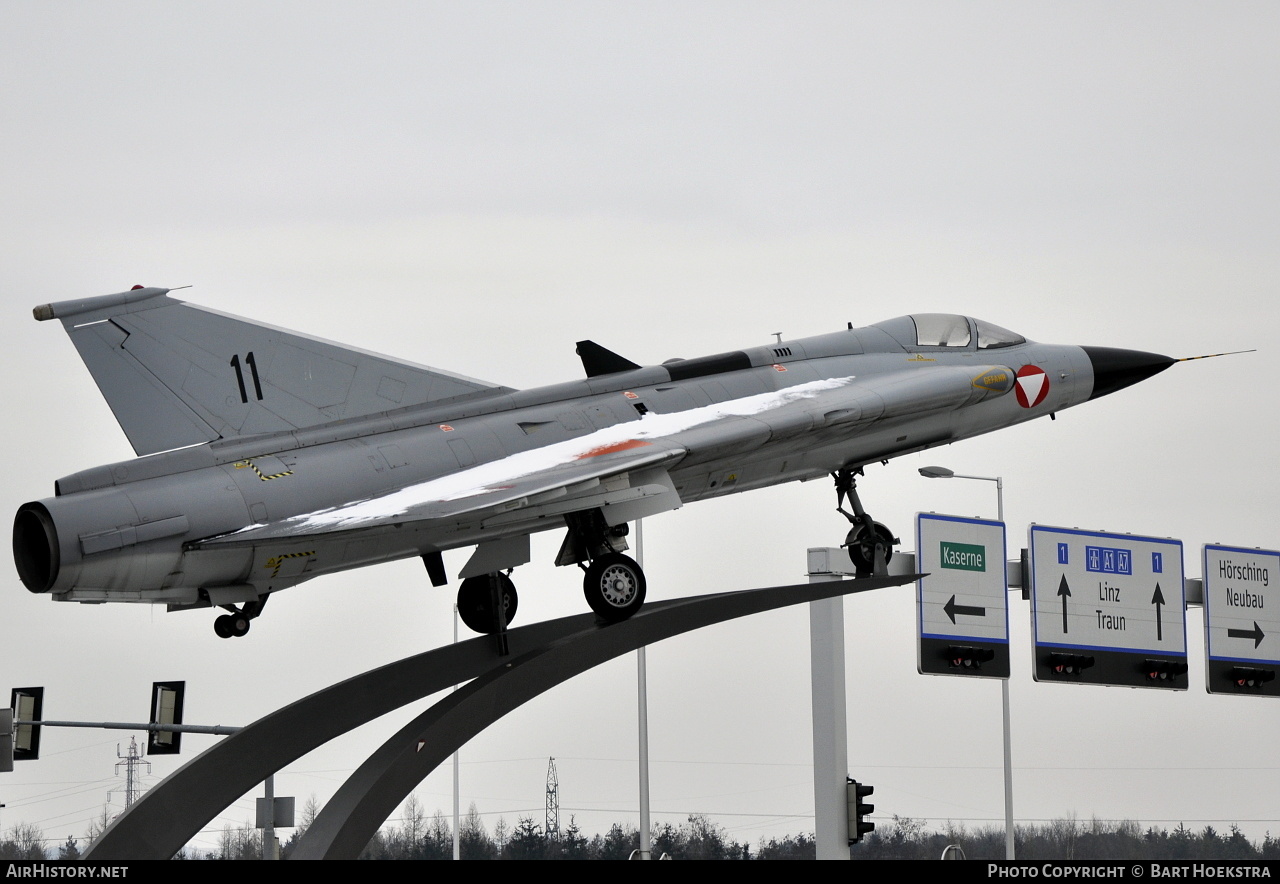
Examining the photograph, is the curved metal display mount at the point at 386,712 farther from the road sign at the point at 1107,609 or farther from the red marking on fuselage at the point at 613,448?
the road sign at the point at 1107,609

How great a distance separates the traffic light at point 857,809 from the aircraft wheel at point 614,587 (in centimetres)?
1417

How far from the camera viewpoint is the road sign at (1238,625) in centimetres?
3020

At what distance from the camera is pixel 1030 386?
675 inches

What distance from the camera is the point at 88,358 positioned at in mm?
12617

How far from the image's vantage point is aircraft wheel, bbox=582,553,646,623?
13445mm

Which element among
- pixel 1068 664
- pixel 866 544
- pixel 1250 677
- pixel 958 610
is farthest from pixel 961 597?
pixel 866 544

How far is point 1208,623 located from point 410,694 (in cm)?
2205

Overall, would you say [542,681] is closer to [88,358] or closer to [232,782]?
[232,782]

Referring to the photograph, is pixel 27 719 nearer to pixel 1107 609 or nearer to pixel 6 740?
pixel 6 740

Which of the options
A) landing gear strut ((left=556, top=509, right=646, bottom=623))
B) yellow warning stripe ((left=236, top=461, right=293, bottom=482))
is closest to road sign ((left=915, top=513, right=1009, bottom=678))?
landing gear strut ((left=556, top=509, right=646, bottom=623))

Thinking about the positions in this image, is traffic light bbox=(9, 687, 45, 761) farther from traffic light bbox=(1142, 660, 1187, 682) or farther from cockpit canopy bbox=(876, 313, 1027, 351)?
traffic light bbox=(1142, 660, 1187, 682)

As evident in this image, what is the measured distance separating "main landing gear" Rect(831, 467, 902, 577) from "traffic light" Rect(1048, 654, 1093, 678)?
43.9 ft

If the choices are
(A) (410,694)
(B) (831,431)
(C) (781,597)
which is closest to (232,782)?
(A) (410,694)

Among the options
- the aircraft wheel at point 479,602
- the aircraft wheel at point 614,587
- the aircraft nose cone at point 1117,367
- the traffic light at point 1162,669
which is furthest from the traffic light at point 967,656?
the aircraft wheel at point 614,587
